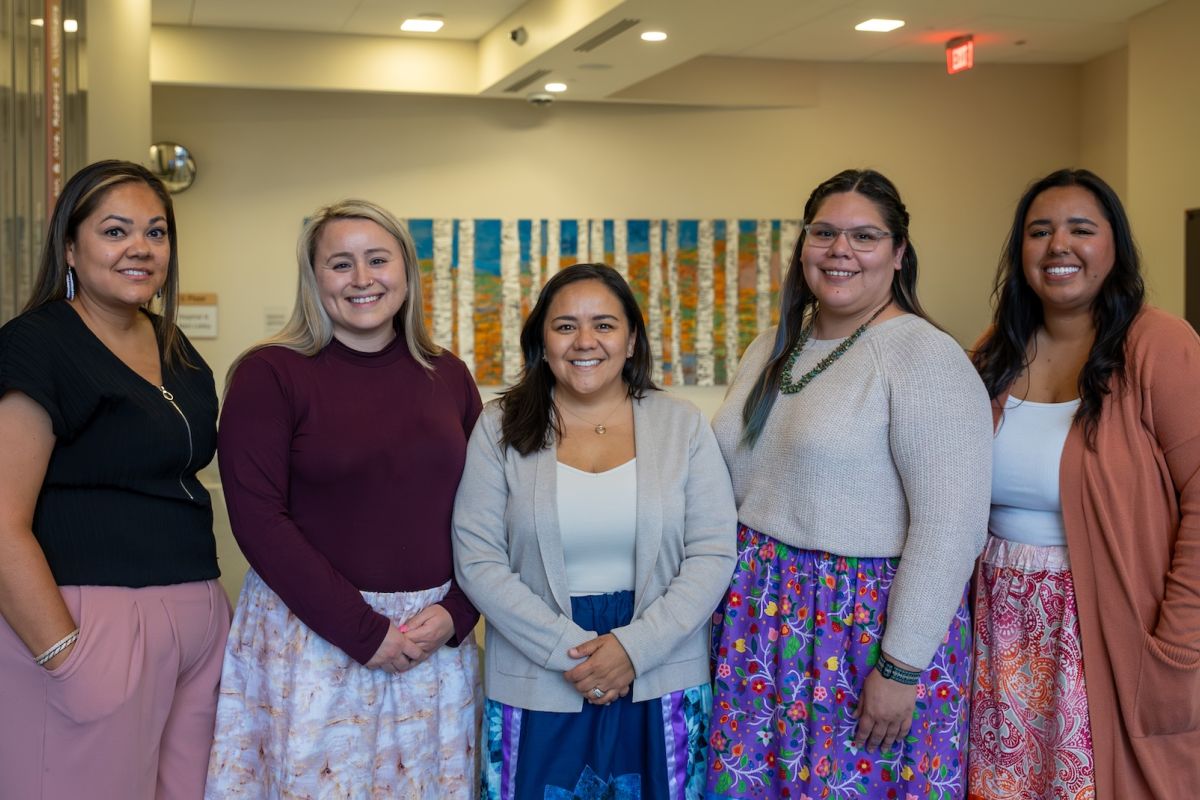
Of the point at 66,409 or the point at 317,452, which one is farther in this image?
the point at 317,452

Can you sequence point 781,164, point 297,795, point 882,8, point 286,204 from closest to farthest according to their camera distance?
point 297,795 < point 882,8 < point 286,204 < point 781,164

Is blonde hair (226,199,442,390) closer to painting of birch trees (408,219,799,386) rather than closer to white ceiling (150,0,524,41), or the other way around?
white ceiling (150,0,524,41)

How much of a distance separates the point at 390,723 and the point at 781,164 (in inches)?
234

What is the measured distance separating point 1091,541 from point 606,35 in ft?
13.0

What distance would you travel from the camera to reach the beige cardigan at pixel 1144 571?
2123mm

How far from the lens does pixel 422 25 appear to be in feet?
20.9

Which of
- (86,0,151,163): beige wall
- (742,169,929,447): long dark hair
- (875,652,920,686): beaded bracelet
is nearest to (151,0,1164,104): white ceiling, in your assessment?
(86,0,151,163): beige wall

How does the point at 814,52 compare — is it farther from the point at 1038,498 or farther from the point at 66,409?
the point at 66,409

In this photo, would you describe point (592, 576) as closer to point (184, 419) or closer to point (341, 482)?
point (341, 482)

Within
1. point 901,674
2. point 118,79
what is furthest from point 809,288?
point 118,79

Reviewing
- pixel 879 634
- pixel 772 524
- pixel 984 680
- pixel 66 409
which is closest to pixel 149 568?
pixel 66 409

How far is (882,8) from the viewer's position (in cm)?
590

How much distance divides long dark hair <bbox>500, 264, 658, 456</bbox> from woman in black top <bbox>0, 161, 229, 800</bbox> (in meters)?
0.62

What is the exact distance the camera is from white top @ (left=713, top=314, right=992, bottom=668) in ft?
6.81
